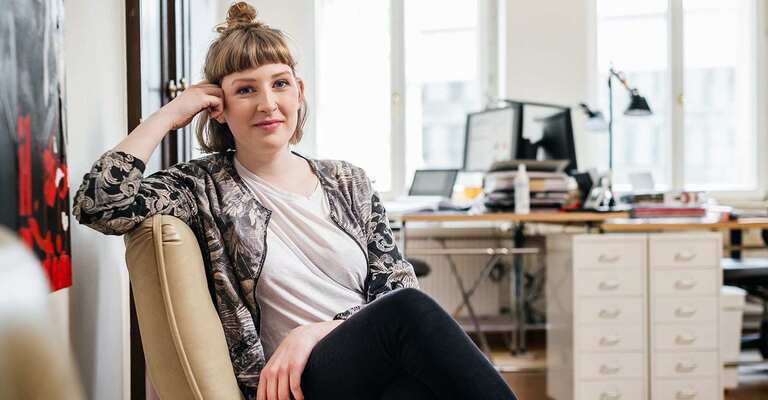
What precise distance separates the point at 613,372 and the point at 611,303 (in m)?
0.24

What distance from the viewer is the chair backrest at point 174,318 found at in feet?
3.87

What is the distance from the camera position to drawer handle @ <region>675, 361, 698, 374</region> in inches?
103

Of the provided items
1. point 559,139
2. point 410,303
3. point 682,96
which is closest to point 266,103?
A: point 410,303

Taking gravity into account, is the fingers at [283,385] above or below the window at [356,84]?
below

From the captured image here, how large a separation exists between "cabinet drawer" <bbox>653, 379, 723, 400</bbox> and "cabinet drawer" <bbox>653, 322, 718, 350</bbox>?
0.12 m

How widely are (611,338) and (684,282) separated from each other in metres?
0.33

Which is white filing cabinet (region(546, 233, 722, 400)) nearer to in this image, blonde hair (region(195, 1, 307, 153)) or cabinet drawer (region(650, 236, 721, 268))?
cabinet drawer (region(650, 236, 721, 268))

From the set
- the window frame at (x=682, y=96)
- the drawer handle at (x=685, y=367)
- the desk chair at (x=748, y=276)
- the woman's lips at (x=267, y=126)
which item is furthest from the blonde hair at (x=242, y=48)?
the window frame at (x=682, y=96)

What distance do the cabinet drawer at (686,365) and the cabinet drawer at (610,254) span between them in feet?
1.14

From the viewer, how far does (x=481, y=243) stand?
4.29 metres

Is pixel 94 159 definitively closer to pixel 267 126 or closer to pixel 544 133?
pixel 267 126

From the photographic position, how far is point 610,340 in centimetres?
262

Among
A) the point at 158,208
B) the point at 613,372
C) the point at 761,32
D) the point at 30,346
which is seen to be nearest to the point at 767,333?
the point at 613,372

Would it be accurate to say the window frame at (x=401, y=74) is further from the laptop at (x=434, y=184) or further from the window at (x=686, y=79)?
the window at (x=686, y=79)
